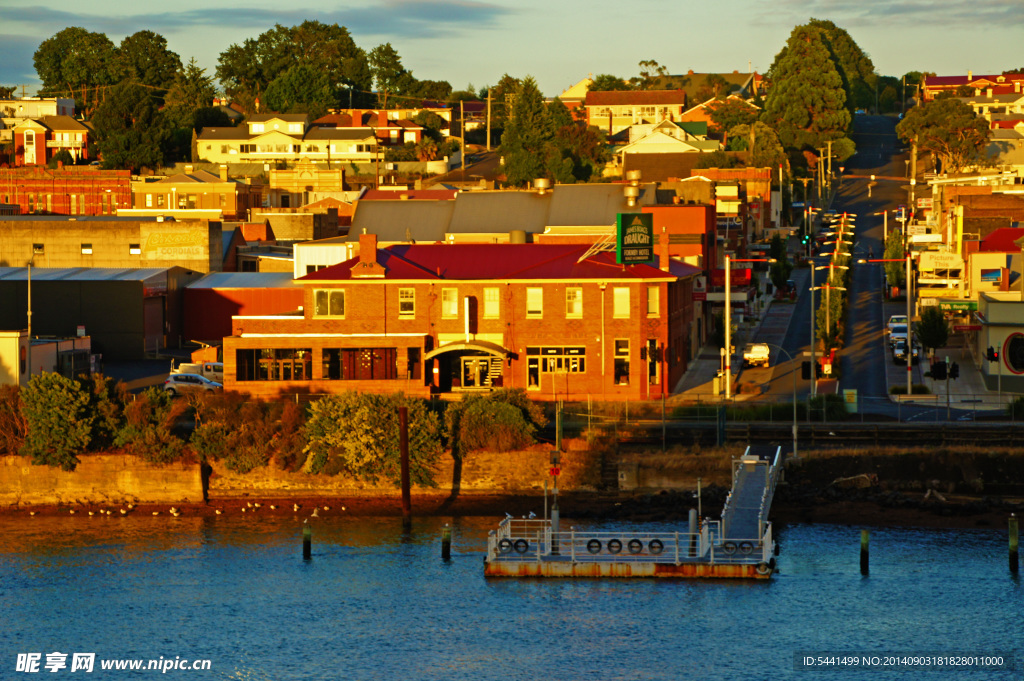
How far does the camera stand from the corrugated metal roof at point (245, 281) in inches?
3789

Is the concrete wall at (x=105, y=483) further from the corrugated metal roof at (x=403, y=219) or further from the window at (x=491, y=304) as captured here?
the corrugated metal roof at (x=403, y=219)

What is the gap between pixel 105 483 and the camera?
63719 mm

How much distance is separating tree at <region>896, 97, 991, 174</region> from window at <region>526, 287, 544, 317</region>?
113 metres

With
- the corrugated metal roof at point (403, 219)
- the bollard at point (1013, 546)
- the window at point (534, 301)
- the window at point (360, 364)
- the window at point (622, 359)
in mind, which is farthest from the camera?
the corrugated metal roof at point (403, 219)

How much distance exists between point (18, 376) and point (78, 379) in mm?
6864

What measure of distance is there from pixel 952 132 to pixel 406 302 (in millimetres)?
119369

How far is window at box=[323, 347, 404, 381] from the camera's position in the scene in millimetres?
73375

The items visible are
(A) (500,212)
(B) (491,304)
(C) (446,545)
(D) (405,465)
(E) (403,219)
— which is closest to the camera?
(C) (446,545)

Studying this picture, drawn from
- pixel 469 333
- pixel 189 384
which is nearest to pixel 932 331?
pixel 469 333

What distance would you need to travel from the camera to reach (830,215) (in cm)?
16588

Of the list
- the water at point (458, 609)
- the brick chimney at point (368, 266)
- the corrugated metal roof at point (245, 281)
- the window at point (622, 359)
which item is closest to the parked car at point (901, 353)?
the window at point (622, 359)

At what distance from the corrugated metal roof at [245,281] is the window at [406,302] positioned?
2092 centimetres

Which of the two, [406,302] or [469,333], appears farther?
[406,302]

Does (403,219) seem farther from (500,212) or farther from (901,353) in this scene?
(901,353)
